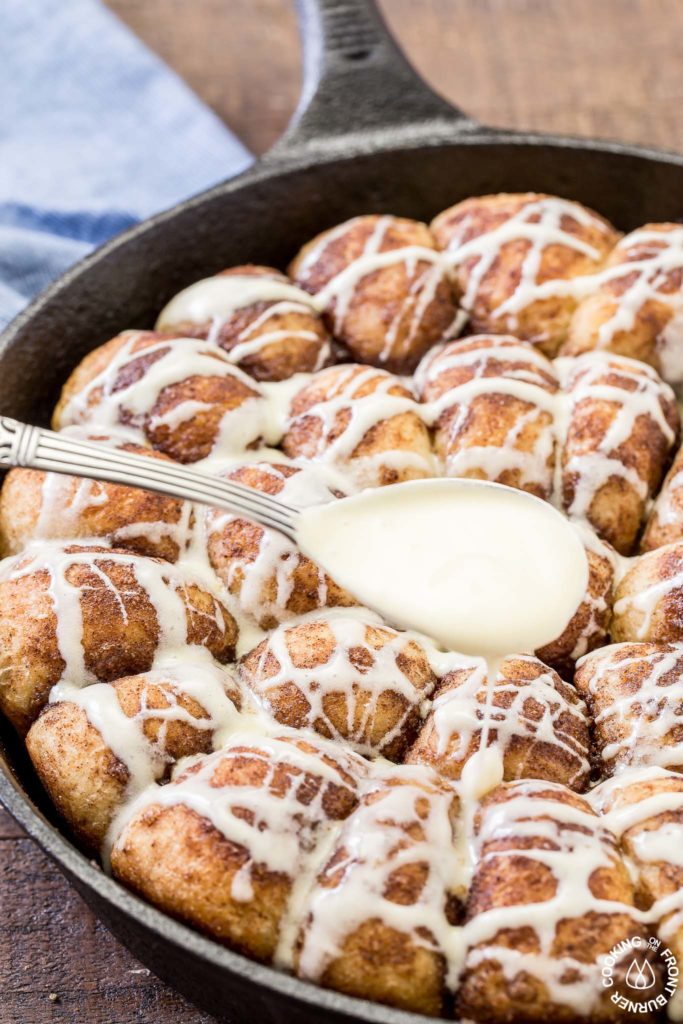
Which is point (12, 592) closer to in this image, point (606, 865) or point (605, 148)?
point (606, 865)

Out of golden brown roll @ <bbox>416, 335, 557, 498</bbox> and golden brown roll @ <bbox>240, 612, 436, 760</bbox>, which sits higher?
golden brown roll @ <bbox>416, 335, 557, 498</bbox>

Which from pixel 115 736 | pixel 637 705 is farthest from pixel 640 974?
pixel 115 736

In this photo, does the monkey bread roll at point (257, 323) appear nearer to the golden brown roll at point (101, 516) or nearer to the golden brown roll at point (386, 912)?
the golden brown roll at point (101, 516)

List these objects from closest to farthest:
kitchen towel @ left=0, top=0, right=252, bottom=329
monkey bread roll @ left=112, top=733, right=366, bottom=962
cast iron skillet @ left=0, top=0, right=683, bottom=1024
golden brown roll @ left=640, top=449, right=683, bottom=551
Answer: monkey bread roll @ left=112, top=733, right=366, bottom=962, golden brown roll @ left=640, top=449, right=683, bottom=551, cast iron skillet @ left=0, top=0, right=683, bottom=1024, kitchen towel @ left=0, top=0, right=252, bottom=329

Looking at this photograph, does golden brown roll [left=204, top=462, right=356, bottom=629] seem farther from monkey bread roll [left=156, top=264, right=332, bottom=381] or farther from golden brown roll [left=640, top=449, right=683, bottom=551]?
golden brown roll [left=640, top=449, right=683, bottom=551]

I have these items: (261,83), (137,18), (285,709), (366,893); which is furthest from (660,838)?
(137,18)

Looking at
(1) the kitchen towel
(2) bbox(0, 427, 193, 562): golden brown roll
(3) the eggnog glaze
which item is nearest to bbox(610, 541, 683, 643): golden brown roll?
(3) the eggnog glaze

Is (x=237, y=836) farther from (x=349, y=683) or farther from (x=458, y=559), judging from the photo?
(x=458, y=559)
